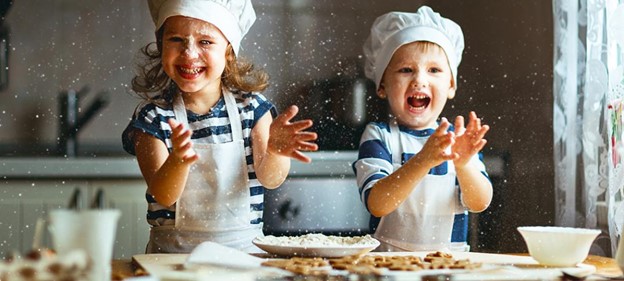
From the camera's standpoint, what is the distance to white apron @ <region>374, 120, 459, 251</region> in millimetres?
836

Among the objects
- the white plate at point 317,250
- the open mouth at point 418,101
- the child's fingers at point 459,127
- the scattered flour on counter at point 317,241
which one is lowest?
the white plate at point 317,250

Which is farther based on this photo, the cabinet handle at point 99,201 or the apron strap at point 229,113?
the apron strap at point 229,113

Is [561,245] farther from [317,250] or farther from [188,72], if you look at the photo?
[188,72]

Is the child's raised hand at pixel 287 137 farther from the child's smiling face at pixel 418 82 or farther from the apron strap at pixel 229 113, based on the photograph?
the child's smiling face at pixel 418 82

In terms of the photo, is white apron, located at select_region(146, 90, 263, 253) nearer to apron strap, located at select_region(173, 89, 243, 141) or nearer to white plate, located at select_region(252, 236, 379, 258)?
apron strap, located at select_region(173, 89, 243, 141)

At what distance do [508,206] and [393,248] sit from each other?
296 millimetres

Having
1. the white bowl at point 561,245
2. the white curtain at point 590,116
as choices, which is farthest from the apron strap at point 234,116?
the white curtain at point 590,116

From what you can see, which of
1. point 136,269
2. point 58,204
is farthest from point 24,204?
point 136,269

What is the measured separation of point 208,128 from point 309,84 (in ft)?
0.92

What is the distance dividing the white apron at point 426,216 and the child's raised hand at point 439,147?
10 cm

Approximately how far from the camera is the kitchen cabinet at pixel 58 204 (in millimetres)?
889

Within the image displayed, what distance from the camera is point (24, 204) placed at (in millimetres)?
903

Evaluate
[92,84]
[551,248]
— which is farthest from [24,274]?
[92,84]

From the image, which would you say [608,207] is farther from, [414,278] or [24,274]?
[24,274]
